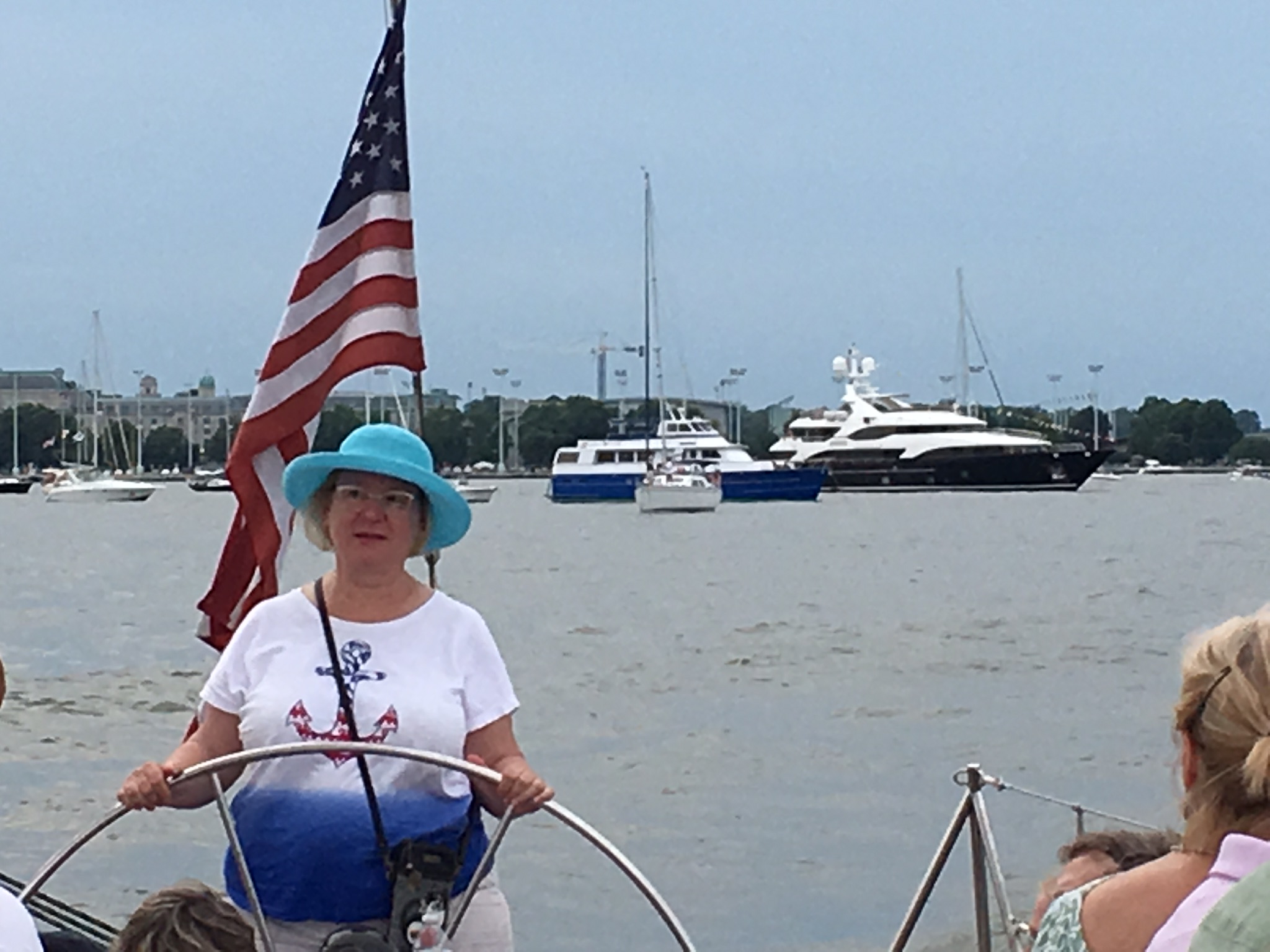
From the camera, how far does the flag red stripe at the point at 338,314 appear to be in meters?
5.51

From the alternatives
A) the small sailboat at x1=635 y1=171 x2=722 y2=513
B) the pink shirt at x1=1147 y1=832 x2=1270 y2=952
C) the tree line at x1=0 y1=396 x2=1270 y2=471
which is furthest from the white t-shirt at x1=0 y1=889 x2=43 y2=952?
the tree line at x1=0 y1=396 x2=1270 y2=471

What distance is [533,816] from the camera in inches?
576

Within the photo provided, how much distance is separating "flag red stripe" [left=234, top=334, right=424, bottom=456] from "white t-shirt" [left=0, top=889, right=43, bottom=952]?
2.39 meters

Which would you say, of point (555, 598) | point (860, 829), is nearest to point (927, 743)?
point (860, 829)

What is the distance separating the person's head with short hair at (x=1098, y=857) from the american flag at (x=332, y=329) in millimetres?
2279

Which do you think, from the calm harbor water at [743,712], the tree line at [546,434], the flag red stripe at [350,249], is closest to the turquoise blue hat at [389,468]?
the flag red stripe at [350,249]

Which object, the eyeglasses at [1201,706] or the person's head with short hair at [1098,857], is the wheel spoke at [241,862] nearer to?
the person's head with short hair at [1098,857]

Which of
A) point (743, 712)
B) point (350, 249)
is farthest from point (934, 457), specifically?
point (350, 249)

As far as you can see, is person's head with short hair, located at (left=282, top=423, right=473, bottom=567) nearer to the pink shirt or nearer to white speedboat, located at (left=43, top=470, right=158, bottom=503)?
the pink shirt

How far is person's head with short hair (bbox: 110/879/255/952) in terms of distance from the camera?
3365 mm

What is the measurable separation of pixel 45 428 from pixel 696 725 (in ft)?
466

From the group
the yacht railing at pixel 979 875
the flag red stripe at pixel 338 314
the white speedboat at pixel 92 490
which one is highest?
the flag red stripe at pixel 338 314

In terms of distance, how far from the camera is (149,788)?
4156mm

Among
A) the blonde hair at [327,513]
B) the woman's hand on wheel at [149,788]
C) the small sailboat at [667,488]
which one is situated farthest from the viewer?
the small sailboat at [667,488]
